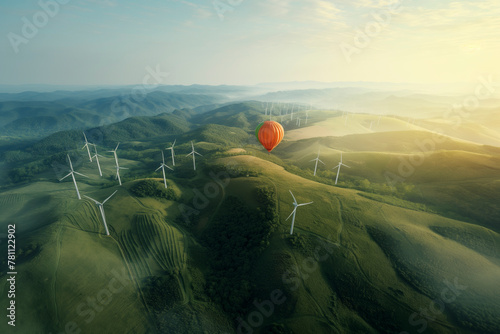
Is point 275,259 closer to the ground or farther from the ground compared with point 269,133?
closer to the ground

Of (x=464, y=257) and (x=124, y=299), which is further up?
(x=464, y=257)

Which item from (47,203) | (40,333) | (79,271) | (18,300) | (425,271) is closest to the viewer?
(40,333)

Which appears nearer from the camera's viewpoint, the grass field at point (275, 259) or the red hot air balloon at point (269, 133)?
the grass field at point (275, 259)

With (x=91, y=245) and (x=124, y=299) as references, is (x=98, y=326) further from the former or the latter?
(x=91, y=245)

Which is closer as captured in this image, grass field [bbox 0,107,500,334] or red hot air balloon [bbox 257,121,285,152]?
grass field [bbox 0,107,500,334]

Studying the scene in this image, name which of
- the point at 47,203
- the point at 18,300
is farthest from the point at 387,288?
the point at 47,203

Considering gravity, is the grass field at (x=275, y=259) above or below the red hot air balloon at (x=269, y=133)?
below

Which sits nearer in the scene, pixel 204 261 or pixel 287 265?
pixel 287 265

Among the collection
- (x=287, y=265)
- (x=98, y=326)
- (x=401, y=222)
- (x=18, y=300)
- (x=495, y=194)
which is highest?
(x=495, y=194)

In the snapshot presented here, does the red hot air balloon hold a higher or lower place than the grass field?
higher

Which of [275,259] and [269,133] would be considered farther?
[269,133]

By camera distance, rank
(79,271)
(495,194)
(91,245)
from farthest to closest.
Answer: (495,194) < (91,245) < (79,271)
